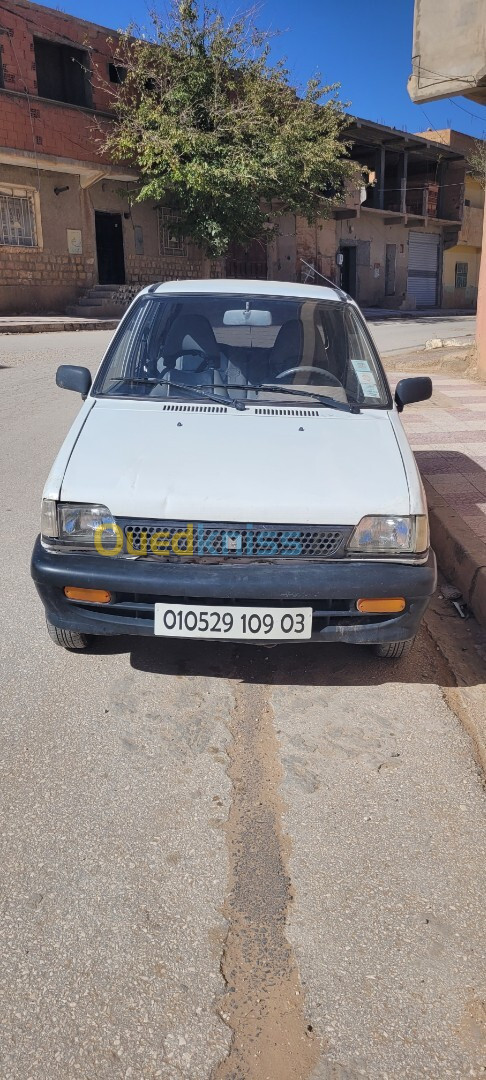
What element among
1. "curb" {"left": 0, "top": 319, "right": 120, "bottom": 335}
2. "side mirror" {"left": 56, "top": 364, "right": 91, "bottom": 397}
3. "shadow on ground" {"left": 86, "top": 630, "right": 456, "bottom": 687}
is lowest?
"shadow on ground" {"left": 86, "top": 630, "right": 456, "bottom": 687}

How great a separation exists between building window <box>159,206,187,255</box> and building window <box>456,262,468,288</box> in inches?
775

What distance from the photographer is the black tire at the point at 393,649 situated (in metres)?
3.31

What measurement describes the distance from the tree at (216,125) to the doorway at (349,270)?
11494 millimetres

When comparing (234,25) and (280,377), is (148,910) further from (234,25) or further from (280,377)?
(234,25)

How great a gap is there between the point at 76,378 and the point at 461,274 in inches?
1581

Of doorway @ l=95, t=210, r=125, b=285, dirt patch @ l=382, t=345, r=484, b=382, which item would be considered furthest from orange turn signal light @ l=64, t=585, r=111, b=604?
doorway @ l=95, t=210, r=125, b=285

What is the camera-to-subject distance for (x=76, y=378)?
397cm

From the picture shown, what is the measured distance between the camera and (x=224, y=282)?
4469 mm

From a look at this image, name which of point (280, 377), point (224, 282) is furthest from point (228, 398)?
point (224, 282)

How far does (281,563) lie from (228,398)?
1114mm

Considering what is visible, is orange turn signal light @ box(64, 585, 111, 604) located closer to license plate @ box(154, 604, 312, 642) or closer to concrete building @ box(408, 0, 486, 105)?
license plate @ box(154, 604, 312, 642)

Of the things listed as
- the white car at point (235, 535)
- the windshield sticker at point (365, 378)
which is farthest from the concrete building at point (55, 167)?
the white car at point (235, 535)

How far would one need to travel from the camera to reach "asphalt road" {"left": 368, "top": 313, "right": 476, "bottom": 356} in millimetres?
17905

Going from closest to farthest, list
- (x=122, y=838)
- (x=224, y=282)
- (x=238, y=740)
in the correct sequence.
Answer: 1. (x=122, y=838)
2. (x=238, y=740)
3. (x=224, y=282)
